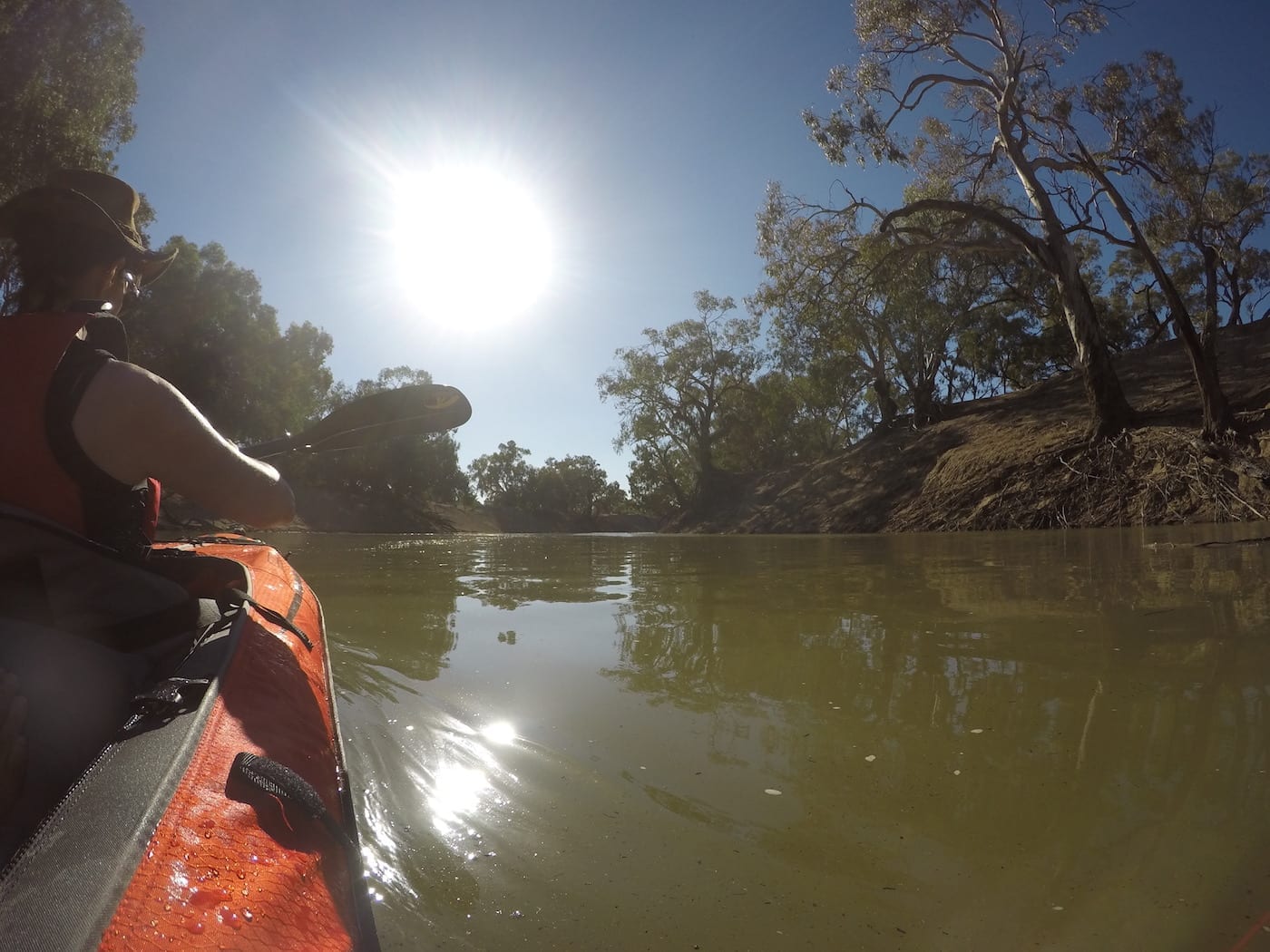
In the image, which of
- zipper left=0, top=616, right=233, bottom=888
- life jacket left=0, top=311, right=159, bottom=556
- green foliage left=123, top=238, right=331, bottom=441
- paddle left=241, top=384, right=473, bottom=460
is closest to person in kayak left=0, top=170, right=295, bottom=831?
life jacket left=0, top=311, right=159, bottom=556

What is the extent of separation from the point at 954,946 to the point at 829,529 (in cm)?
1620

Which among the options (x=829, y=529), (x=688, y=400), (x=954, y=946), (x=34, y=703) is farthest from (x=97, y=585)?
(x=688, y=400)

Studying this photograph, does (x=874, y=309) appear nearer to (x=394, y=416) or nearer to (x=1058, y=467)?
(x=1058, y=467)

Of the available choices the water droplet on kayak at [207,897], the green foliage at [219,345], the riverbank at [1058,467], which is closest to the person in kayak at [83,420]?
the water droplet on kayak at [207,897]

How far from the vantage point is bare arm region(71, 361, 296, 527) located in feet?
4.51

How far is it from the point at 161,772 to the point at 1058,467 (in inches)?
505

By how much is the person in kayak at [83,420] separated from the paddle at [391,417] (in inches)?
54.3

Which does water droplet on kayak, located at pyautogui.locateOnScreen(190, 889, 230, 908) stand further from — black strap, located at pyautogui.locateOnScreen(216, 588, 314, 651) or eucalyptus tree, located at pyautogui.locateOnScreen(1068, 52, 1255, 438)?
eucalyptus tree, located at pyautogui.locateOnScreen(1068, 52, 1255, 438)

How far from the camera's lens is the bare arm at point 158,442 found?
1376mm

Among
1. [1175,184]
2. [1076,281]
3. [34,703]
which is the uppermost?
[1175,184]

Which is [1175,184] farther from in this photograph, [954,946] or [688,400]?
[688,400]

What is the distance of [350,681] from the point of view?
2.69 metres

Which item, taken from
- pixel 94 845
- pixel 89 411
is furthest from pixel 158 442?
pixel 94 845

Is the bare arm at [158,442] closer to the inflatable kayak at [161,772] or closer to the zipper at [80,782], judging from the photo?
the inflatable kayak at [161,772]
